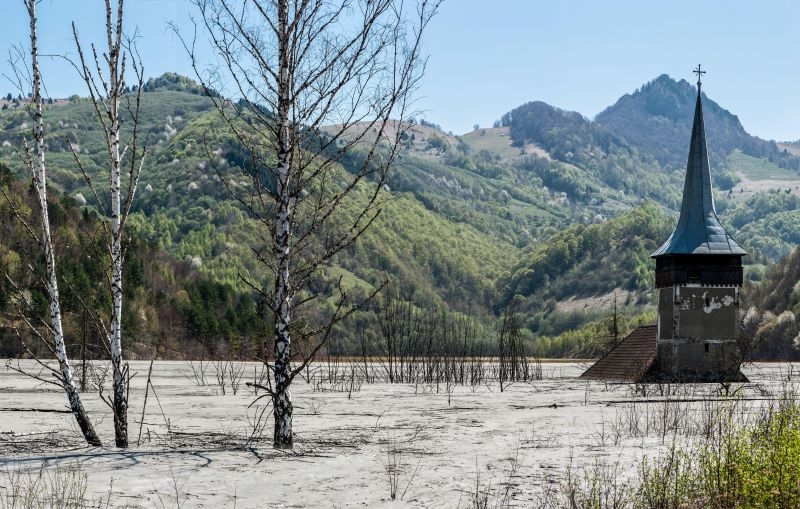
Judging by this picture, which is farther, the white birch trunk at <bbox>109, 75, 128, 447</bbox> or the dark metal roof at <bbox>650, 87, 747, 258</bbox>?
the dark metal roof at <bbox>650, 87, 747, 258</bbox>

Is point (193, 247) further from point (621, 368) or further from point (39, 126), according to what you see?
point (39, 126)

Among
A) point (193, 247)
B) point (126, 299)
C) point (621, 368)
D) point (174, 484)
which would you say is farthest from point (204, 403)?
point (193, 247)

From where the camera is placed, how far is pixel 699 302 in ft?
127

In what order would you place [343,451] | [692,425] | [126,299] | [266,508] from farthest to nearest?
[126,299], [692,425], [343,451], [266,508]

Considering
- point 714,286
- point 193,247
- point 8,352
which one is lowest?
point 8,352

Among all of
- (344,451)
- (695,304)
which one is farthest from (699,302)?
(344,451)

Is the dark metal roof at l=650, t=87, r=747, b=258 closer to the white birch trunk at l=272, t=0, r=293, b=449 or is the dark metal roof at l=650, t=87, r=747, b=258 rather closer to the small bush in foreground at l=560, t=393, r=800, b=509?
the white birch trunk at l=272, t=0, r=293, b=449

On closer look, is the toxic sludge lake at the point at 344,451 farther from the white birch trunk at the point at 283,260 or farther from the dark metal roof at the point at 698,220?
the dark metal roof at the point at 698,220

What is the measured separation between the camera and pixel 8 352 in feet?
206

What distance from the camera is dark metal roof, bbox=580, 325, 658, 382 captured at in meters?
38.0

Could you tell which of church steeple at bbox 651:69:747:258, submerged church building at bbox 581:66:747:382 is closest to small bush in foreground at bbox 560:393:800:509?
submerged church building at bbox 581:66:747:382

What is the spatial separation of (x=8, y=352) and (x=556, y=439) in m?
55.0

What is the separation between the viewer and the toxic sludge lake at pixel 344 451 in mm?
10844

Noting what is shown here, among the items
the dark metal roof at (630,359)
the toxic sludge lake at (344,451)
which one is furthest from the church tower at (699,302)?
the toxic sludge lake at (344,451)
